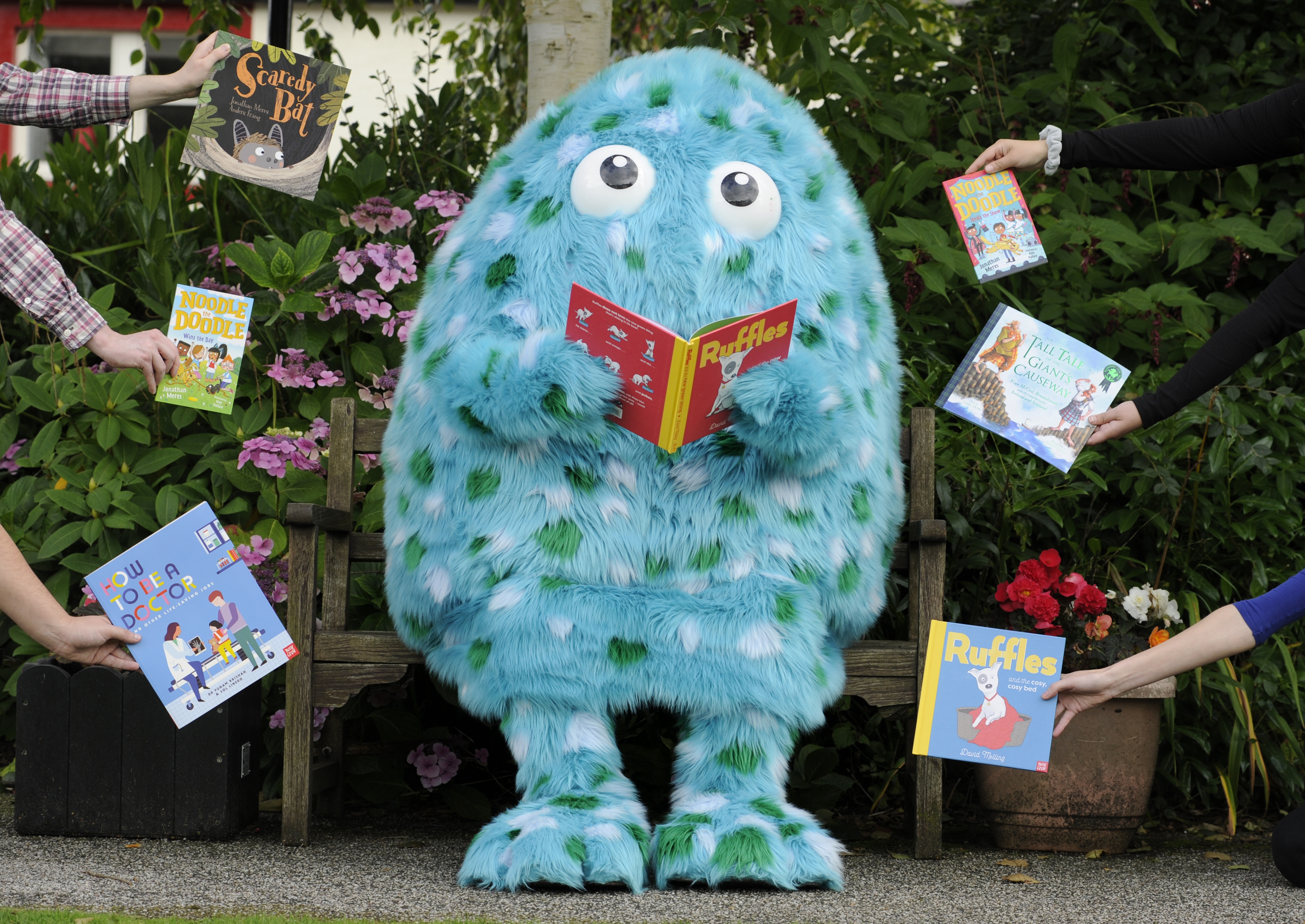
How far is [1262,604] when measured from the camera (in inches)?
90.7

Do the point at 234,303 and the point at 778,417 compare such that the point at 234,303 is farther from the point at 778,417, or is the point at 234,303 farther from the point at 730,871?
the point at 730,871

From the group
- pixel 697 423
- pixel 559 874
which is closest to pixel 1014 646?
pixel 697 423

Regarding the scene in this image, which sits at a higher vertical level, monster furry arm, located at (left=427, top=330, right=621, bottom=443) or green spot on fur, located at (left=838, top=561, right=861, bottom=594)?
monster furry arm, located at (left=427, top=330, right=621, bottom=443)

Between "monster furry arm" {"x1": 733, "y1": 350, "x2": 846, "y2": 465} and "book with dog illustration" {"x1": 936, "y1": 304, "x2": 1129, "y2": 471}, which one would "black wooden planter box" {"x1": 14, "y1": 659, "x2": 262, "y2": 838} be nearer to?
"monster furry arm" {"x1": 733, "y1": 350, "x2": 846, "y2": 465}

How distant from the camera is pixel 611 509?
2383 millimetres

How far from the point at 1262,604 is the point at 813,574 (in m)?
0.81

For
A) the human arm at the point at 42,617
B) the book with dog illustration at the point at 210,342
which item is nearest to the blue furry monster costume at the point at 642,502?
the book with dog illustration at the point at 210,342

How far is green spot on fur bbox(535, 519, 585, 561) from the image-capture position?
93.0 inches

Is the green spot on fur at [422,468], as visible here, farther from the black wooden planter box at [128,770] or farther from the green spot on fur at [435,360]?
the black wooden planter box at [128,770]

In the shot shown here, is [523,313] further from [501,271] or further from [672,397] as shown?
[672,397]

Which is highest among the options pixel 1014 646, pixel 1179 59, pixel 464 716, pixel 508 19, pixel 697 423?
pixel 508 19

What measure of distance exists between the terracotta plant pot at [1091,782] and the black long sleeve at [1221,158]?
631 millimetres

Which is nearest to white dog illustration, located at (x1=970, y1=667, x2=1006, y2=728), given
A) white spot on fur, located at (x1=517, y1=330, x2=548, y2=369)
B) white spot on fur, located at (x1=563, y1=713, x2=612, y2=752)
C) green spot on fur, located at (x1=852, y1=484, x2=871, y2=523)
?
green spot on fur, located at (x1=852, y1=484, x2=871, y2=523)

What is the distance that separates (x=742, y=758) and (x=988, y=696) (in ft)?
1.70
